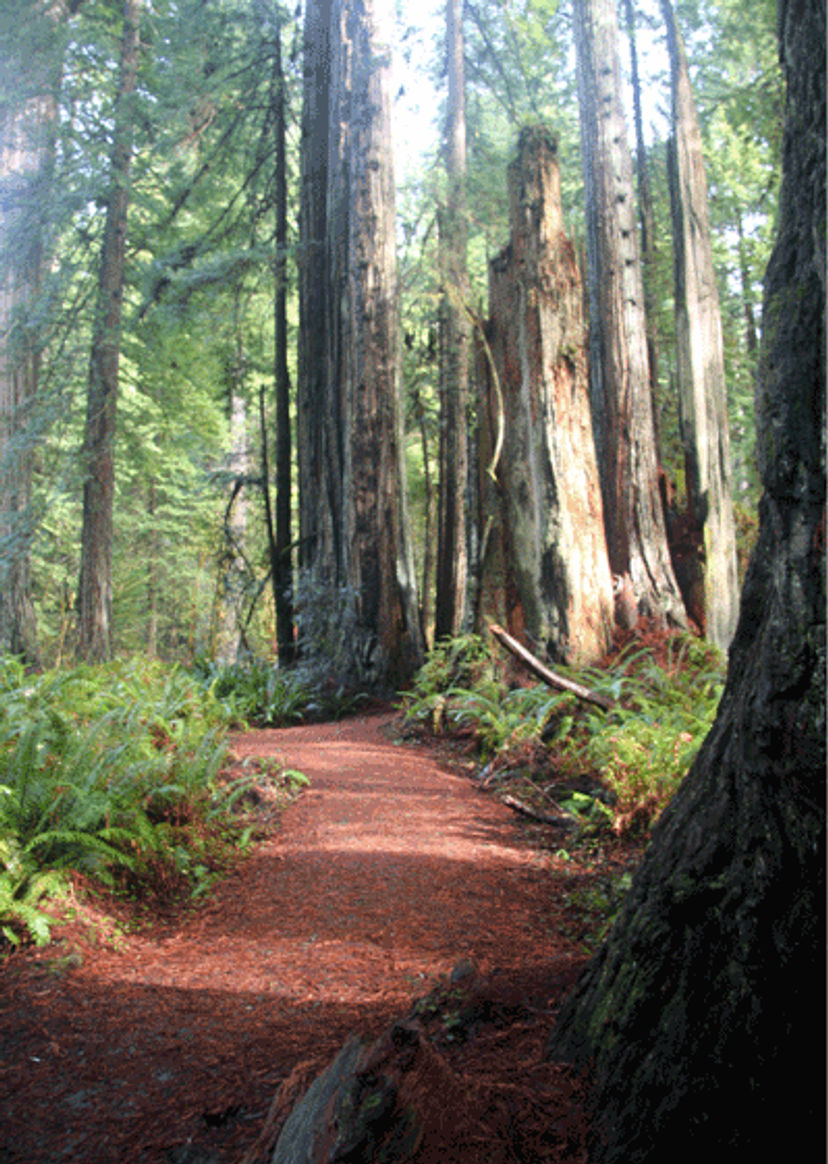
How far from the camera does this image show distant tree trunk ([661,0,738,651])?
8.46 meters

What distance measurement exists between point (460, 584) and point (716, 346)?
241 inches

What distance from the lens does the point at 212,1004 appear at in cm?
278

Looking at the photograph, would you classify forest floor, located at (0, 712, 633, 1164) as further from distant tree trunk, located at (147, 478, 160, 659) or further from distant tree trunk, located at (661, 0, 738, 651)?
distant tree trunk, located at (147, 478, 160, 659)

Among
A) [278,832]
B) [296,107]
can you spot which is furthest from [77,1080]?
[296,107]

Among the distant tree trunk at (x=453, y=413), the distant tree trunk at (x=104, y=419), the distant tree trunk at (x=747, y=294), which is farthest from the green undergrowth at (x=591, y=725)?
the distant tree trunk at (x=747, y=294)

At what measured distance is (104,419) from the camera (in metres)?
12.3

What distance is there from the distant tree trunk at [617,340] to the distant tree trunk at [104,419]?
23.0ft

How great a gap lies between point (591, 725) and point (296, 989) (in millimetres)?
3405

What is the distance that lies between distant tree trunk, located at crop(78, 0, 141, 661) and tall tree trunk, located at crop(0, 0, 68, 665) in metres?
0.90

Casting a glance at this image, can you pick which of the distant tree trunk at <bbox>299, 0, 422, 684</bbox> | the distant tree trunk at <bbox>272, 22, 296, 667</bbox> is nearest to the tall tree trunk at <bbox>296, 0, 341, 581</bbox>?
the distant tree trunk at <bbox>272, 22, 296, 667</bbox>

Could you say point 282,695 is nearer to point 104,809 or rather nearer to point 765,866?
point 104,809

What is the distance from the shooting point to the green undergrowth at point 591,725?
4645mm

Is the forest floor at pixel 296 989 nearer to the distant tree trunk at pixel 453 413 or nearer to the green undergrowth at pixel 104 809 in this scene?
the green undergrowth at pixel 104 809

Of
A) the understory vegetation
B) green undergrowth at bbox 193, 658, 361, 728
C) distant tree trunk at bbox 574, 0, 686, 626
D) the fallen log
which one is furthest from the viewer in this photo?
green undergrowth at bbox 193, 658, 361, 728
